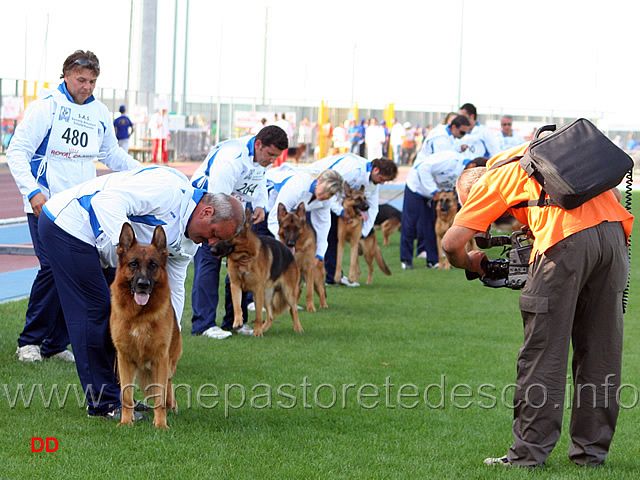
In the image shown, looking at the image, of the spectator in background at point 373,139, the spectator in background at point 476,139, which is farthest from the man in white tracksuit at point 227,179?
the spectator in background at point 373,139

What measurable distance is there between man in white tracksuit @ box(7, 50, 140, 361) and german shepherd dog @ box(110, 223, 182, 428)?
148 centimetres

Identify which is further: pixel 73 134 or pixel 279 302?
pixel 279 302

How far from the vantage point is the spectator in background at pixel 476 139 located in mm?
13539

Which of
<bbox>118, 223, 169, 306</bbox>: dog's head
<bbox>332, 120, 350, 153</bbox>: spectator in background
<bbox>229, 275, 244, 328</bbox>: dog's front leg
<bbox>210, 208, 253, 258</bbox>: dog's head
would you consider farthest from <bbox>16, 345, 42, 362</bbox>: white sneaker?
<bbox>332, 120, 350, 153</bbox>: spectator in background

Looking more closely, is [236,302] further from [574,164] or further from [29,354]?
[574,164]

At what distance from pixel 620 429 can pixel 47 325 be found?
4.06 m

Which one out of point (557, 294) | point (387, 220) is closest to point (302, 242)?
point (557, 294)

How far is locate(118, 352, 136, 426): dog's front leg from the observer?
15.7ft

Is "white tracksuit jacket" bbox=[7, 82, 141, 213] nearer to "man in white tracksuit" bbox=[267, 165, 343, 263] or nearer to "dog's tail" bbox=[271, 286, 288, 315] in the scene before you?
"dog's tail" bbox=[271, 286, 288, 315]

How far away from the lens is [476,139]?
45.8ft

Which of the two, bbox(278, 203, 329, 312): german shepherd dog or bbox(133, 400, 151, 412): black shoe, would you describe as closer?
bbox(133, 400, 151, 412): black shoe

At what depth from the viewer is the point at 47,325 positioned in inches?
246

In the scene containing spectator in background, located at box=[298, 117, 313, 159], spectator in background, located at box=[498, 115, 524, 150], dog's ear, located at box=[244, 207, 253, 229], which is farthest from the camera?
spectator in background, located at box=[298, 117, 313, 159]

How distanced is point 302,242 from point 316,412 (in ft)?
13.6
